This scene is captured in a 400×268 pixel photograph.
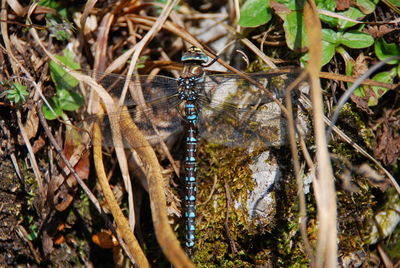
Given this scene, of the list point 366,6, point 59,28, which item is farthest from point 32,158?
point 366,6

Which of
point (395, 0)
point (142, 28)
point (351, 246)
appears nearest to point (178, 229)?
point (351, 246)

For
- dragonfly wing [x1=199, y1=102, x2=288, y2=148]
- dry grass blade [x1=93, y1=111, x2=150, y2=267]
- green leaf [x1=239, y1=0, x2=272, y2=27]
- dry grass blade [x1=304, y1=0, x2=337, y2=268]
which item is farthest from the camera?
green leaf [x1=239, y1=0, x2=272, y2=27]

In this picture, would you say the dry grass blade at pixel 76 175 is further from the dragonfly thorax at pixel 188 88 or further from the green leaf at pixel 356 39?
the green leaf at pixel 356 39

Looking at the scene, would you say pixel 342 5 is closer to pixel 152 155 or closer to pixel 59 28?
pixel 152 155

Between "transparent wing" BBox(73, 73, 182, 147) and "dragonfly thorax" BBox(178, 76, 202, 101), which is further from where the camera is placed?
"dragonfly thorax" BBox(178, 76, 202, 101)

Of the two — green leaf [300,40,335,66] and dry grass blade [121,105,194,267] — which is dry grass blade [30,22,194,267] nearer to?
dry grass blade [121,105,194,267]

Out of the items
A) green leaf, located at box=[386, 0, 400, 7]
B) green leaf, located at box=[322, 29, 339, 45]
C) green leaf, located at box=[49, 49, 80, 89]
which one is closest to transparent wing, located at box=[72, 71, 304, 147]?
green leaf, located at box=[49, 49, 80, 89]
